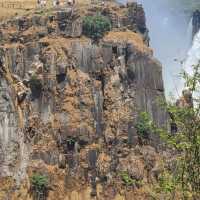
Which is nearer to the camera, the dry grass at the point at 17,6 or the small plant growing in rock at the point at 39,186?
the small plant growing in rock at the point at 39,186

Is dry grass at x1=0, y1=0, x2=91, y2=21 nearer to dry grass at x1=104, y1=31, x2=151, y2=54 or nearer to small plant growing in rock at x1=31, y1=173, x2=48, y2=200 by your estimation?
dry grass at x1=104, y1=31, x2=151, y2=54

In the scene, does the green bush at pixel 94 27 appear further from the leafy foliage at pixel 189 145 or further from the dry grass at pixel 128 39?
the leafy foliage at pixel 189 145

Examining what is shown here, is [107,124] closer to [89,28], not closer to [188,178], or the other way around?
[89,28]

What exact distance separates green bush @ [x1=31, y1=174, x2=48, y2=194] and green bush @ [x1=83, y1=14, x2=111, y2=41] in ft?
50.8

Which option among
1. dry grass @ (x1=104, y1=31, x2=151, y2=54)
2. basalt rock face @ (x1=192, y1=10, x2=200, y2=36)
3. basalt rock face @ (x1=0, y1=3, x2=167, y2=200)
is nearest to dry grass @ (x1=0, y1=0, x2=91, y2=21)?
basalt rock face @ (x1=0, y1=3, x2=167, y2=200)

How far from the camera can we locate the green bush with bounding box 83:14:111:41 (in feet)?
227

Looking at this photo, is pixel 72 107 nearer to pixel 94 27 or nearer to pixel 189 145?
pixel 94 27

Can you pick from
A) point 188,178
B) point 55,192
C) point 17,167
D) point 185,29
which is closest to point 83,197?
point 55,192

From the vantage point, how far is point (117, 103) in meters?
67.1

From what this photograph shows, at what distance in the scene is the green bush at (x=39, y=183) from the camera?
61.1m

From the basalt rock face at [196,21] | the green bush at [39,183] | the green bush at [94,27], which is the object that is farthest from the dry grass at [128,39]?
the basalt rock face at [196,21]

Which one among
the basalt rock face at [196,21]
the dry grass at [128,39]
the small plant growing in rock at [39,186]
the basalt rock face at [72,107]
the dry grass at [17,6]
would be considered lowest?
the small plant growing in rock at [39,186]

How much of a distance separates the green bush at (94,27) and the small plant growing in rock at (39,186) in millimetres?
15539

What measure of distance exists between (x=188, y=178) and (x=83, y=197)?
41299mm
